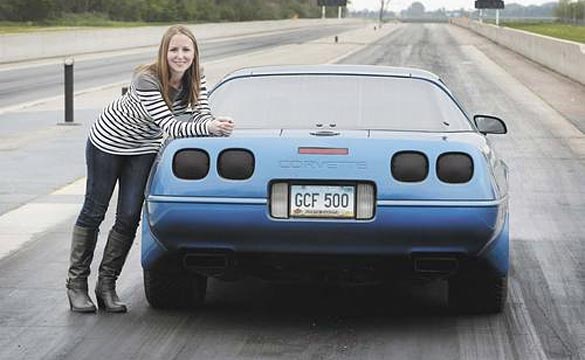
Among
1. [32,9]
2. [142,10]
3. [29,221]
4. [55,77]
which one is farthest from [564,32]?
[29,221]

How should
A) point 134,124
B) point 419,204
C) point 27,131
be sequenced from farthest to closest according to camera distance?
point 27,131, point 134,124, point 419,204

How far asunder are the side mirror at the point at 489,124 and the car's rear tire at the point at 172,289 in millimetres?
2186

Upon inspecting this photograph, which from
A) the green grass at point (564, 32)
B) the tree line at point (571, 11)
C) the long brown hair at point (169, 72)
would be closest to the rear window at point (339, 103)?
the long brown hair at point (169, 72)

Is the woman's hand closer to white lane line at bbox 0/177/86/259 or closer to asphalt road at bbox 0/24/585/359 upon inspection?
asphalt road at bbox 0/24/585/359

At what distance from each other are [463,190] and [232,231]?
1.10 metres

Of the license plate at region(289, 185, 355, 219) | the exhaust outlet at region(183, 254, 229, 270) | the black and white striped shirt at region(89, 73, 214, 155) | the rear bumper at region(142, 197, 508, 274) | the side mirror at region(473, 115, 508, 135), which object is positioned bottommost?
the exhaust outlet at region(183, 254, 229, 270)

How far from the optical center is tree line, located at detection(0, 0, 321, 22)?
68.9 meters

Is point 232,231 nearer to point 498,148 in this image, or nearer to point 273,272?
point 273,272

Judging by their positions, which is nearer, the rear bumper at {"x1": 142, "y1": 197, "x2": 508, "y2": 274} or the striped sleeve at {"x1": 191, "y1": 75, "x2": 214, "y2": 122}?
the rear bumper at {"x1": 142, "y1": 197, "x2": 508, "y2": 274}

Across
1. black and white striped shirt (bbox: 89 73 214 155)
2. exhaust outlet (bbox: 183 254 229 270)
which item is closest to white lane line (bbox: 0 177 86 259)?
black and white striped shirt (bbox: 89 73 214 155)

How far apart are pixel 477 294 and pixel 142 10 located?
286ft

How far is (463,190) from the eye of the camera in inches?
229

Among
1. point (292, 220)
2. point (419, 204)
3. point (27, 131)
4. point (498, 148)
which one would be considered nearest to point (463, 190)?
point (419, 204)

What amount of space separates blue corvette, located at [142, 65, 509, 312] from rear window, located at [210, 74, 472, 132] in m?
0.31
